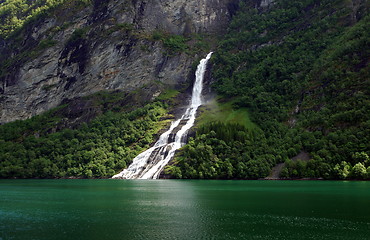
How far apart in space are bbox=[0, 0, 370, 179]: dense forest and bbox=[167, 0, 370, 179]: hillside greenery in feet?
1.12

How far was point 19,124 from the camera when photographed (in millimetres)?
165000

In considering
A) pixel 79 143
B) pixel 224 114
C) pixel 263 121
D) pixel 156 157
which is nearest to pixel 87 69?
pixel 79 143

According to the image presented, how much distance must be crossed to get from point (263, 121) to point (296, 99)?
17322 mm

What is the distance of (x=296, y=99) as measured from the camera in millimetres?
134500

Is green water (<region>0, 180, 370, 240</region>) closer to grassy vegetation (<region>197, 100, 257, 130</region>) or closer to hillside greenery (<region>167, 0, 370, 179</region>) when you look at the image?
hillside greenery (<region>167, 0, 370, 179</region>)

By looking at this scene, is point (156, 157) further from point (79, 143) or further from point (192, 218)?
point (192, 218)

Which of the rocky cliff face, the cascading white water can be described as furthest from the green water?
the rocky cliff face

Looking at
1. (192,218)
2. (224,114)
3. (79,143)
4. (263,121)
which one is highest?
(224,114)

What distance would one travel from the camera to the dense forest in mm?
98750

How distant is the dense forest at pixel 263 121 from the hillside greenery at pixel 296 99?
13.5 inches

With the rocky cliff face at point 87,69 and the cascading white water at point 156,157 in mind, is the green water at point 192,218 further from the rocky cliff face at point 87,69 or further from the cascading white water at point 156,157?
the rocky cliff face at point 87,69

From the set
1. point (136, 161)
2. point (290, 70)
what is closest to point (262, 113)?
point (290, 70)

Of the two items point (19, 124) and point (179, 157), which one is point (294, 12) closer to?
point (179, 157)

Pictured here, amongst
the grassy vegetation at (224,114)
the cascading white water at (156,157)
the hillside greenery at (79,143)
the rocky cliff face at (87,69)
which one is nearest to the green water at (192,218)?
the cascading white water at (156,157)
